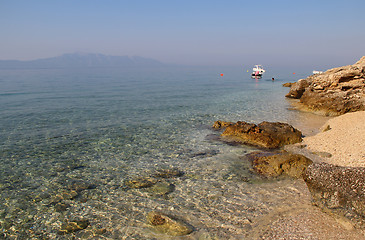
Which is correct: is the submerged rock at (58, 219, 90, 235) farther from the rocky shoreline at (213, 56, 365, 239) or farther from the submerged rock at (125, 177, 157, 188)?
the rocky shoreline at (213, 56, 365, 239)

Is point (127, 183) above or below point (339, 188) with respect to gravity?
below

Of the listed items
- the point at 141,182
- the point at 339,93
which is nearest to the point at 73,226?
the point at 141,182

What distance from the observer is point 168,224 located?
7605mm

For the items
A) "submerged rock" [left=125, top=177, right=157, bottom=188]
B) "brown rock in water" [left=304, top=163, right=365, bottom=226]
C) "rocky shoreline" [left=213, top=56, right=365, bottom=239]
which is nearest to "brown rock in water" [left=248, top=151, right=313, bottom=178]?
"rocky shoreline" [left=213, top=56, right=365, bottom=239]

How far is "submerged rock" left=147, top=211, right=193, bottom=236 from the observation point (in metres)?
7.29

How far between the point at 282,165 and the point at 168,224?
6160mm

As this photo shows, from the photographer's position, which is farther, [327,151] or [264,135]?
[264,135]

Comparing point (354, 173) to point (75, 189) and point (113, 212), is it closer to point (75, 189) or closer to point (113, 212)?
point (113, 212)

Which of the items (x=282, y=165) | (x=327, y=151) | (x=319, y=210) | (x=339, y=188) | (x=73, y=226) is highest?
(x=339, y=188)

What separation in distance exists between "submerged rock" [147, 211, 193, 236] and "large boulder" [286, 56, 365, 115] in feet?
68.4

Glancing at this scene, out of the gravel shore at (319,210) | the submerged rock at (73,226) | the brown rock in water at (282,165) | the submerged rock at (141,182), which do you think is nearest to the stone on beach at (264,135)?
the gravel shore at (319,210)

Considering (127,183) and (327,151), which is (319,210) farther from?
(127,183)

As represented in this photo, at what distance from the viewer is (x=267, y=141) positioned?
15.0 m

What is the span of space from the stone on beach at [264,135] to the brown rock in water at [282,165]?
9.97 feet
